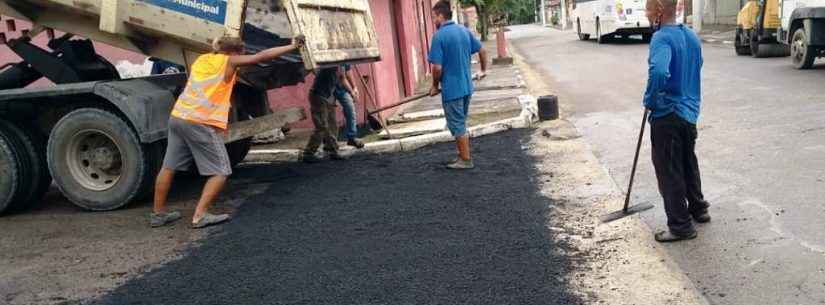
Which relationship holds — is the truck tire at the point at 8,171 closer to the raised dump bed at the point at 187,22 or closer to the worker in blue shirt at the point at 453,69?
the raised dump bed at the point at 187,22

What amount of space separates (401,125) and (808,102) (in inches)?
207

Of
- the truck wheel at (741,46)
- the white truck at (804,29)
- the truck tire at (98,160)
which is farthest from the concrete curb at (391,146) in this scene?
the truck wheel at (741,46)

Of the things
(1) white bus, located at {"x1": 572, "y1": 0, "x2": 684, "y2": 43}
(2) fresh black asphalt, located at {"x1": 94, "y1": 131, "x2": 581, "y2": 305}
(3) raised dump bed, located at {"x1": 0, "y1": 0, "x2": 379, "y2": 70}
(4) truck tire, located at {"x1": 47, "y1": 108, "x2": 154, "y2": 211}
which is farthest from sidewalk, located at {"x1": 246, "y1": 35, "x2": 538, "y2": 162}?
(1) white bus, located at {"x1": 572, "y1": 0, "x2": 684, "y2": 43}

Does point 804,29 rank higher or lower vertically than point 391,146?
higher

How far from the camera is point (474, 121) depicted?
1032 centimetres

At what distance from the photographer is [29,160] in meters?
6.66

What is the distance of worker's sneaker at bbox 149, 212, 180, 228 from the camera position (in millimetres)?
5836

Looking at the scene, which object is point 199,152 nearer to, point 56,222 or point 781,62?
point 56,222

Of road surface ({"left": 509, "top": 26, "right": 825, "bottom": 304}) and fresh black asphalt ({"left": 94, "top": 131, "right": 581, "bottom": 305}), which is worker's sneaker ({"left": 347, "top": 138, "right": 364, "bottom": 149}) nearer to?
fresh black asphalt ({"left": 94, "top": 131, "right": 581, "bottom": 305})

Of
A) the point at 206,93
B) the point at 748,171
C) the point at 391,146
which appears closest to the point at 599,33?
the point at 391,146

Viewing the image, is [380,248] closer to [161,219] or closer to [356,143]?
[161,219]

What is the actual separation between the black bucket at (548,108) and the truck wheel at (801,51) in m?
5.70

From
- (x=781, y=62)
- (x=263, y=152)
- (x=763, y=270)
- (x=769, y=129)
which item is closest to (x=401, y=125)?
(x=263, y=152)

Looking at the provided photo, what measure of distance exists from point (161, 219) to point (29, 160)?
1.74m
